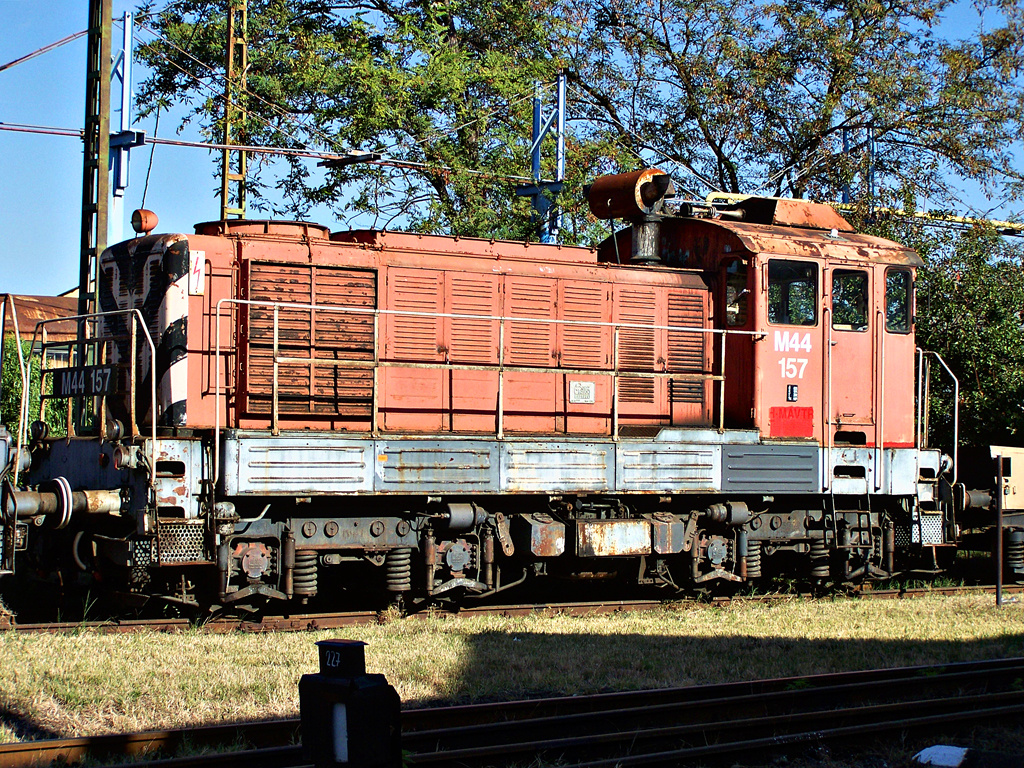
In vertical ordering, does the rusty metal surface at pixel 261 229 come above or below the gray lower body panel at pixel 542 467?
above

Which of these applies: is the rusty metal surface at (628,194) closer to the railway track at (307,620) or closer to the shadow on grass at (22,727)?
the railway track at (307,620)

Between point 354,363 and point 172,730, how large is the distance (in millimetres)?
4081

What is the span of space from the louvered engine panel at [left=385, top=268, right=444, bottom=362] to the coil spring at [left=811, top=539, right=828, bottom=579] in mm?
4865

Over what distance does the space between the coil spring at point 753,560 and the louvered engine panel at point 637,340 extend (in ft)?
6.45

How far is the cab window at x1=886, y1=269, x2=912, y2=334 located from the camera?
1204 centimetres

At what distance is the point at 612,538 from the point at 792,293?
335 cm

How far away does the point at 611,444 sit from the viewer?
1045 centimetres

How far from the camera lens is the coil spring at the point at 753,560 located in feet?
38.0

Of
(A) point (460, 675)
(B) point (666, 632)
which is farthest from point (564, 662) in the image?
(B) point (666, 632)

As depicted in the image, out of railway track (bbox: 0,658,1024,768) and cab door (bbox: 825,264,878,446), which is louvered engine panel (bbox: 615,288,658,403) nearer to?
cab door (bbox: 825,264,878,446)

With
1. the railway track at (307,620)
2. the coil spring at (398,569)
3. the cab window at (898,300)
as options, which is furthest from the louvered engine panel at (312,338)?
the cab window at (898,300)

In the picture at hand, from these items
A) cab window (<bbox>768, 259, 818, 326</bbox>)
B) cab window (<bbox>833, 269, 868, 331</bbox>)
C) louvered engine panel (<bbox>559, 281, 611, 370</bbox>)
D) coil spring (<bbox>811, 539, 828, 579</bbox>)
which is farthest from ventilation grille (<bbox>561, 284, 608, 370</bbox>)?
coil spring (<bbox>811, 539, 828, 579</bbox>)

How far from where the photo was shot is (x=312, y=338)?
9.89 metres

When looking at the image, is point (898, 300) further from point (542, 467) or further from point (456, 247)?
point (456, 247)
